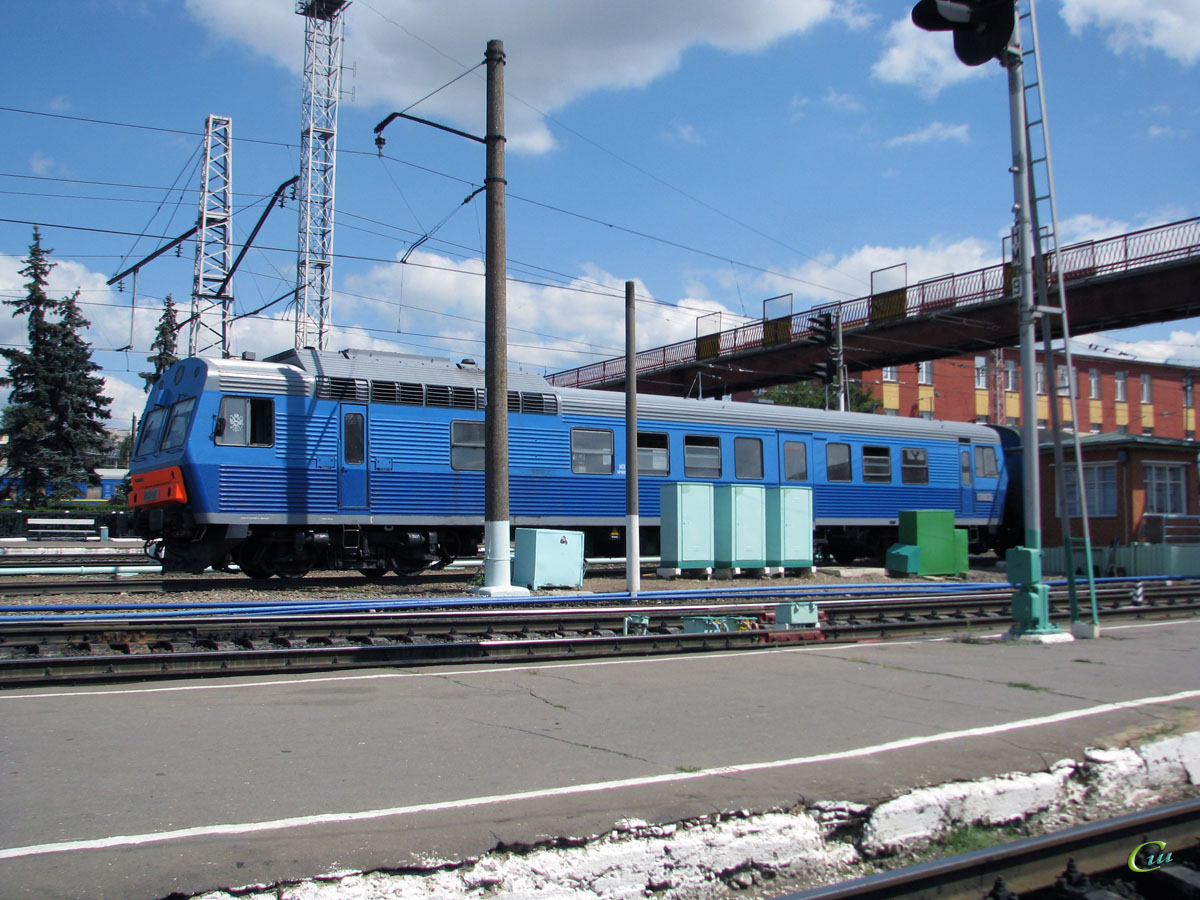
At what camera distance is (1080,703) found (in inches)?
284

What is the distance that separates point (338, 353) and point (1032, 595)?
36.8ft

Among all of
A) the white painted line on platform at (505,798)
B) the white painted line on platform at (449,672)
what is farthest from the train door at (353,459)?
the white painted line on platform at (505,798)

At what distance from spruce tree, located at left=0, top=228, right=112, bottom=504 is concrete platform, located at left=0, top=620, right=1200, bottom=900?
41196 mm

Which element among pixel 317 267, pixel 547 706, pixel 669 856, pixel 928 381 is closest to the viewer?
pixel 669 856

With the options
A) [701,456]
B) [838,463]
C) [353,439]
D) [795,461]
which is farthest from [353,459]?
[838,463]

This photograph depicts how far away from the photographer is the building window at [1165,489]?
23.4 metres

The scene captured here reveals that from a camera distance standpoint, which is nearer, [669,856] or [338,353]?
[669,856]

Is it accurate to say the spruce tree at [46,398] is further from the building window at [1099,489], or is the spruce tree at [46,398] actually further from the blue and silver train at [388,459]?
the building window at [1099,489]

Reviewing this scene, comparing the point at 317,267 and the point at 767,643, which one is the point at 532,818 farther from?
the point at 317,267

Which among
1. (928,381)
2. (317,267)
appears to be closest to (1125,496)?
(317,267)

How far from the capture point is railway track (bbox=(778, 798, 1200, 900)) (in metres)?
3.82

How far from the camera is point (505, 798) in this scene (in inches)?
181

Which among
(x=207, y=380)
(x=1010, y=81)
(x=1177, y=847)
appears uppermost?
(x=1010, y=81)

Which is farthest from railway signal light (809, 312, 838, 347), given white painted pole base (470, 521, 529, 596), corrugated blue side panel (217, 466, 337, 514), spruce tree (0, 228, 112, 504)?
spruce tree (0, 228, 112, 504)
